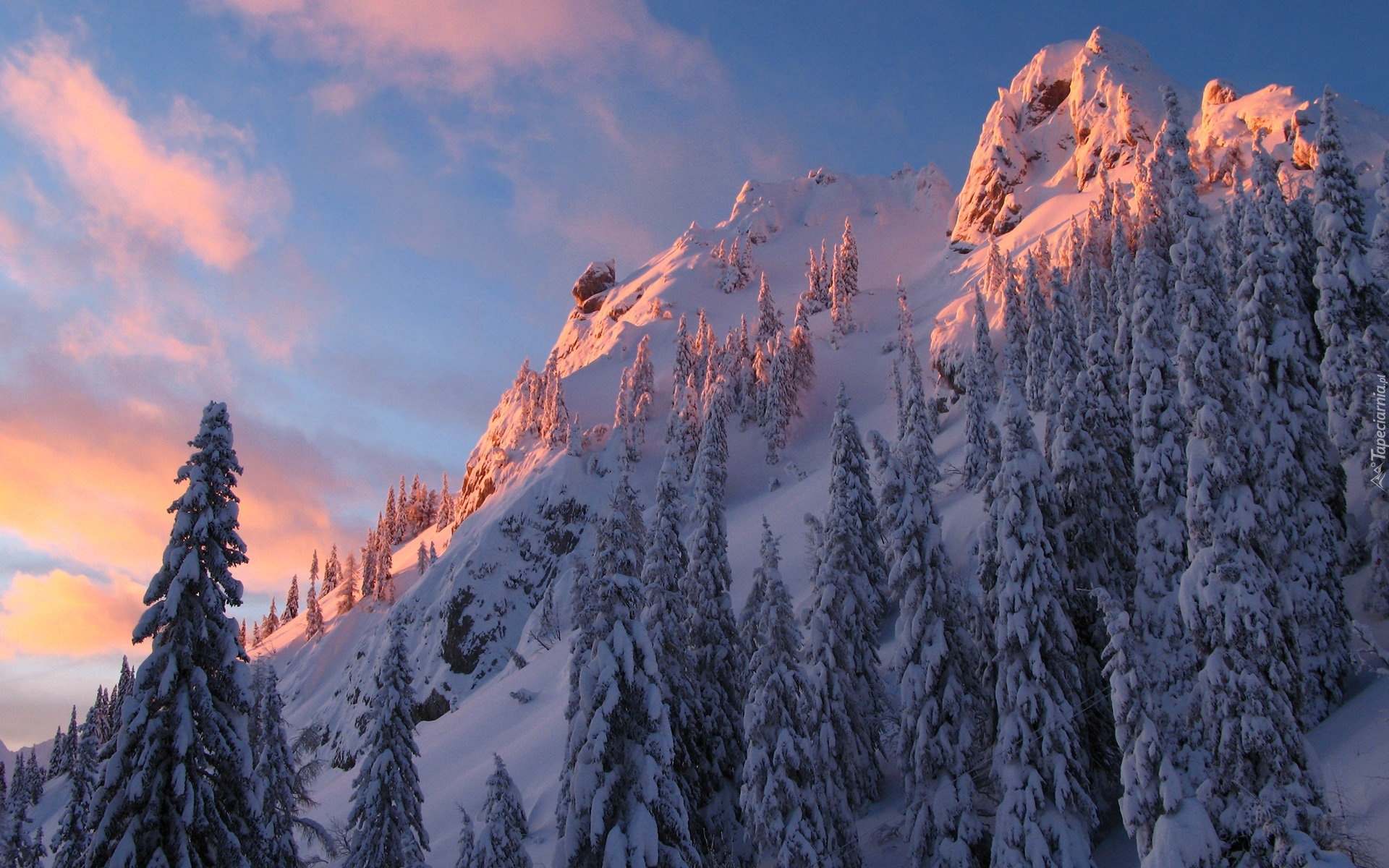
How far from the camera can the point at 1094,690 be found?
902 inches

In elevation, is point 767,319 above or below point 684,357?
above

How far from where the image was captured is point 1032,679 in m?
21.3

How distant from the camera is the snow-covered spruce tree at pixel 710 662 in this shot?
83.7 ft

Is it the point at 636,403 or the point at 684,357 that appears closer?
the point at 636,403

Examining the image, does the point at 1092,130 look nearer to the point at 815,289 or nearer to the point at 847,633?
the point at 815,289

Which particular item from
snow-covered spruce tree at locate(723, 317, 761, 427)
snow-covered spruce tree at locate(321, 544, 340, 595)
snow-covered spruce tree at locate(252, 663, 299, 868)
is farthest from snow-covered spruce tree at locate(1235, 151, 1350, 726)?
snow-covered spruce tree at locate(321, 544, 340, 595)

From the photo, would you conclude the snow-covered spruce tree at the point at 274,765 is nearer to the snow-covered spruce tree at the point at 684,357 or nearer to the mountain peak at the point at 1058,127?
the snow-covered spruce tree at the point at 684,357

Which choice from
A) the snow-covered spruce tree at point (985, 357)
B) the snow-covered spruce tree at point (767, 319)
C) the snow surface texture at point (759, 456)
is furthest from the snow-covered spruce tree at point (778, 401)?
the snow-covered spruce tree at point (985, 357)

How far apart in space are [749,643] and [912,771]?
24.4 feet

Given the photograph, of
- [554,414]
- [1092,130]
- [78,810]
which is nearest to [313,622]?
[554,414]

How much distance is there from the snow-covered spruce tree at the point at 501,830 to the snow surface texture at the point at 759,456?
6.78 metres

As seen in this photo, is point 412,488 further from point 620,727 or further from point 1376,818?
point 1376,818

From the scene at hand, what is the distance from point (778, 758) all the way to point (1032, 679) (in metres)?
7.41

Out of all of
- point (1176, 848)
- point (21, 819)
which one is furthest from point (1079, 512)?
point (21, 819)
